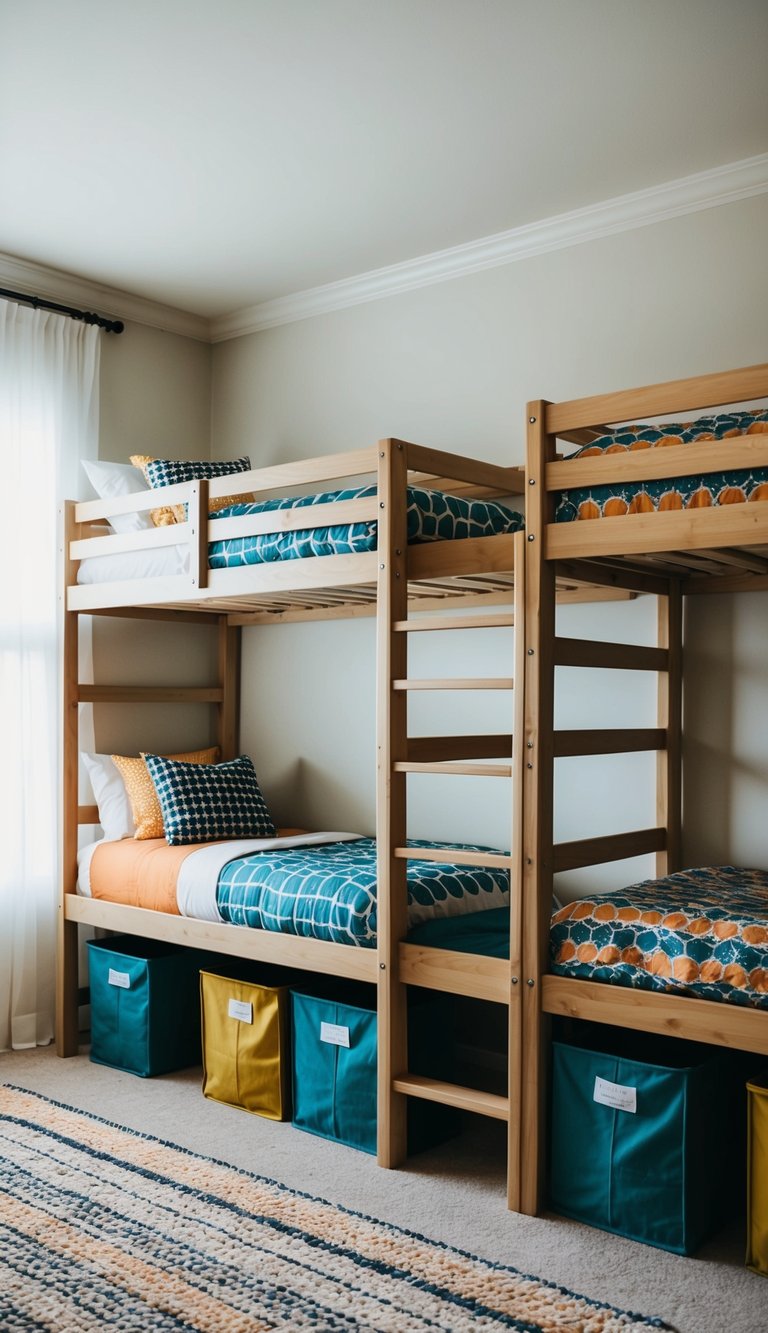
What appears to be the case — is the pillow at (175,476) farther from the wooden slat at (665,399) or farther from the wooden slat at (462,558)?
the wooden slat at (665,399)

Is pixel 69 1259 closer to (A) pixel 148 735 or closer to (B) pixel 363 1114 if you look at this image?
(B) pixel 363 1114

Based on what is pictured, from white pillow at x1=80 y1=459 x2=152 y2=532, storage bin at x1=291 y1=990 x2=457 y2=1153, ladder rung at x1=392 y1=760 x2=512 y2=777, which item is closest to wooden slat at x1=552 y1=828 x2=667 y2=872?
ladder rung at x1=392 y1=760 x2=512 y2=777

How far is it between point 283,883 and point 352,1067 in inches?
20.8

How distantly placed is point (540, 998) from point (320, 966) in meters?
0.69

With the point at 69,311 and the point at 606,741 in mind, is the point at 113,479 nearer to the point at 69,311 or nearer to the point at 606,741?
the point at 69,311

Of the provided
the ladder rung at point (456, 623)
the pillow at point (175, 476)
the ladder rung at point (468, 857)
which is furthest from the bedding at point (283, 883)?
the pillow at point (175, 476)

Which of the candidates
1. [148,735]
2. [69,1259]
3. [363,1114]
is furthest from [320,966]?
[148,735]

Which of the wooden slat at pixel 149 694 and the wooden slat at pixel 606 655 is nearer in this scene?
the wooden slat at pixel 606 655

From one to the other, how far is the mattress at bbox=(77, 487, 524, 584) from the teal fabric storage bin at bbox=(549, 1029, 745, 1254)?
133cm

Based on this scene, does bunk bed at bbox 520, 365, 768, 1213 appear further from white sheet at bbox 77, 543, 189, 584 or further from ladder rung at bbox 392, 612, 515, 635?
white sheet at bbox 77, 543, 189, 584

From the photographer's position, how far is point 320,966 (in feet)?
9.98

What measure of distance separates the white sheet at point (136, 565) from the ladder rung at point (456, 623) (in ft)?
3.03

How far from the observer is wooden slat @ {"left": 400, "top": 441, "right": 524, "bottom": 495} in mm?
2891

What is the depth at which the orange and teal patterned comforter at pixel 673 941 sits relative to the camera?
2.30 m
